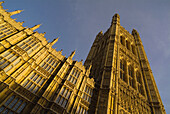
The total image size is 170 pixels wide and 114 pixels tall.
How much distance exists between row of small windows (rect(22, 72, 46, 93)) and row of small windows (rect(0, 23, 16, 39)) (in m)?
6.43

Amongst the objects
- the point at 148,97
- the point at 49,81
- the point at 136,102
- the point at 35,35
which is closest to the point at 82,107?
the point at 49,81

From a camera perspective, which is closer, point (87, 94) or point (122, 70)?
point (87, 94)

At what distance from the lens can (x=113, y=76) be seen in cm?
2177

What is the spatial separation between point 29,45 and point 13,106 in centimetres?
785

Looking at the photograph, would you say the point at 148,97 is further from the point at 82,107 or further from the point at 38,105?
the point at 38,105

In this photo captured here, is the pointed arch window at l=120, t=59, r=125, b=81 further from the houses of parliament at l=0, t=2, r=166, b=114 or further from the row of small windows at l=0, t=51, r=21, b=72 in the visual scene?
the row of small windows at l=0, t=51, r=21, b=72

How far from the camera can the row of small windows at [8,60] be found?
13024 mm

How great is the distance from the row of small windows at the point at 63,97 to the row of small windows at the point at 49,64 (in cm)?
323

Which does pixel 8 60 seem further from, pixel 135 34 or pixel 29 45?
pixel 135 34

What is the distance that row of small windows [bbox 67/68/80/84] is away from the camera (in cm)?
1725

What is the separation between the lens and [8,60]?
1360 centimetres

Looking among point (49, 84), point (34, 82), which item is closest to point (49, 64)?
point (49, 84)

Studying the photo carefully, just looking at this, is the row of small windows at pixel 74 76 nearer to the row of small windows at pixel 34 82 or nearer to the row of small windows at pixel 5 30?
the row of small windows at pixel 34 82

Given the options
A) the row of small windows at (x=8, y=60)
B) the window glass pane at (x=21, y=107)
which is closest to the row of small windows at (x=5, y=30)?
the row of small windows at (x=8, y=60)
